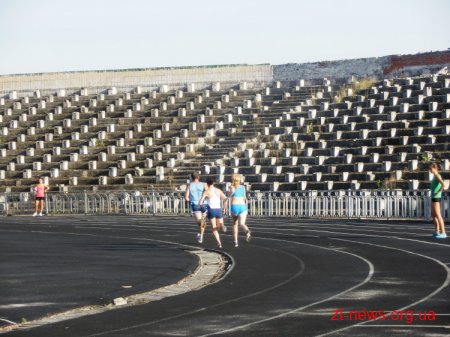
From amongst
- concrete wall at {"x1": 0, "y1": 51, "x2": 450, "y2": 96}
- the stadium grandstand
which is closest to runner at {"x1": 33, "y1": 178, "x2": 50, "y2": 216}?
the stadium grandstand

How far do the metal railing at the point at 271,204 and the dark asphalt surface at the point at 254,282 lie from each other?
597cm

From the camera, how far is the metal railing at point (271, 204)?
40.8 meters

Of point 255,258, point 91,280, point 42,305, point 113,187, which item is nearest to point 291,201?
point 113,187

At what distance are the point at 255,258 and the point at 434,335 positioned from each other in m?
11.9

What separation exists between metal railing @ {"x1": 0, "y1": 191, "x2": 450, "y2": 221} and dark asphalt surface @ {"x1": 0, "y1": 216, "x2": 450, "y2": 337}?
597 centimetres

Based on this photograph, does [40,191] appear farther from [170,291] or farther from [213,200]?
[170,291]

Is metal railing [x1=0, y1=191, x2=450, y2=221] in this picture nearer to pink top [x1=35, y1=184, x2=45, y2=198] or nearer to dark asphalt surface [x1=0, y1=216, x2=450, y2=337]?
pink top [x1=35, y1=184, x2=45, y2=198]

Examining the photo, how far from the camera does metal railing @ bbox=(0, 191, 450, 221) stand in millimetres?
40781

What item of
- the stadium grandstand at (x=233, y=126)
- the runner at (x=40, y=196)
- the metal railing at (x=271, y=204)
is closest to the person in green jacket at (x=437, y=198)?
the metal railing at (x=271, y=204)

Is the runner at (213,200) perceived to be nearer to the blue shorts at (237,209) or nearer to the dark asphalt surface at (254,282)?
the blue shorts at (237,209)

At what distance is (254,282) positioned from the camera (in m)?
18.7

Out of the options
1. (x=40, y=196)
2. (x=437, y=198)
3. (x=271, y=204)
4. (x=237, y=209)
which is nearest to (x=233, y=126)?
(x=40, y=196)

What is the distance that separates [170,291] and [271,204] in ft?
89.9

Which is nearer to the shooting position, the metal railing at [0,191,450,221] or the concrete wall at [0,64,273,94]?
the metal railing at [0,191,450,221]
